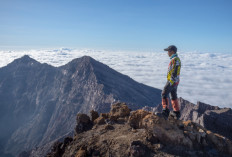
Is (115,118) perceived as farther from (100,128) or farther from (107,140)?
(107,140)

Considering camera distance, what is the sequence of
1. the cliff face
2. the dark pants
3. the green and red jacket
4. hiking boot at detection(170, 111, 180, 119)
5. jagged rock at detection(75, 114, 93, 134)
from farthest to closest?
the cliff face → jagged rock at detection(75, 114, 93, 134) → hiking boot at detection(170, 111, 180, 119) → the dark pants → the green and red jacket

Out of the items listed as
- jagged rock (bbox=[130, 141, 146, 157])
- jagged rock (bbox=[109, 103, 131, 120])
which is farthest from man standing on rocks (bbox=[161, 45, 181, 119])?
jagged rock (bbox=[109, 103, 131, 120])

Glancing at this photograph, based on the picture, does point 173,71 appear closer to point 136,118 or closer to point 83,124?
point 136,118

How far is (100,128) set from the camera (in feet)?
47.2

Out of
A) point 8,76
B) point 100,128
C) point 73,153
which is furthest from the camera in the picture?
point 8,76

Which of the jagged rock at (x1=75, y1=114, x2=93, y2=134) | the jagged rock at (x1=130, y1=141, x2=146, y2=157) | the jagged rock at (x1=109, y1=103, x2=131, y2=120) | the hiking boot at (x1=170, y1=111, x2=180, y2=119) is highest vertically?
the hiking boot at (x1=170, y1=111, x2=180, y2=119)

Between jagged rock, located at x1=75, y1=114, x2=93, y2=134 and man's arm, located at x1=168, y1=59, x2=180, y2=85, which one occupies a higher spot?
man's arm, located at x1=168, y1=59, x2=180, y2=85

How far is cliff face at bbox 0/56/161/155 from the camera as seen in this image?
131625 millimetres

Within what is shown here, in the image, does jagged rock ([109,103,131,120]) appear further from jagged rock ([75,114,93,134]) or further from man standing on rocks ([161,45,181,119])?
man standing on rocks ([161,45,181,119])

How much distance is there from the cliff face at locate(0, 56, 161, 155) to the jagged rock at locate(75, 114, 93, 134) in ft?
326

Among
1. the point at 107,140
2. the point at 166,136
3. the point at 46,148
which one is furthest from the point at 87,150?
the point at 46,148

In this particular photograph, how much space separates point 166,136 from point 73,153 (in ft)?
18.8

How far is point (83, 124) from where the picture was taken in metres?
16.3

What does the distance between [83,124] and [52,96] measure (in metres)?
162
